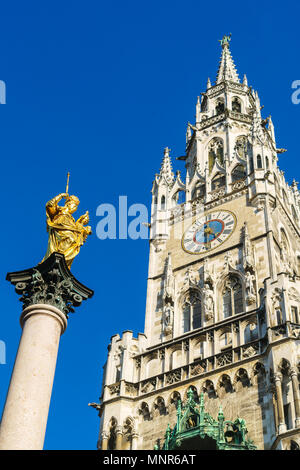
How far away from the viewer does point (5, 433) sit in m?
15.5

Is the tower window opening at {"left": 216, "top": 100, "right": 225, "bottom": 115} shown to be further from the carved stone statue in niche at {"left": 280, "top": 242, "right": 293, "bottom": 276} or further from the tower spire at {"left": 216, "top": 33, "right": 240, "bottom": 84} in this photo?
the carved stone statue in niche at {"left": 280, "top": 242, "right": 293, "bottom": 276}

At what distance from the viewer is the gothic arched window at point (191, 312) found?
35.6 m

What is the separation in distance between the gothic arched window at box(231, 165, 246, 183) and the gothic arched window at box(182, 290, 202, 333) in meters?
9.36

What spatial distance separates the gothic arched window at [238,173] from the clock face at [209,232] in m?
3.72

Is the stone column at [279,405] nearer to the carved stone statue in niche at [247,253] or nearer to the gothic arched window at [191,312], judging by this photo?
the gothic arched window at [191,312]

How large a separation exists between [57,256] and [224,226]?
69.5 feet

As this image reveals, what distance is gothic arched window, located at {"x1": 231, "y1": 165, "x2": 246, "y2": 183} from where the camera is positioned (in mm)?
43844

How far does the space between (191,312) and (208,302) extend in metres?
1.33

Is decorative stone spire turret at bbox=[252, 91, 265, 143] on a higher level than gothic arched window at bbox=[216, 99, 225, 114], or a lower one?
lower

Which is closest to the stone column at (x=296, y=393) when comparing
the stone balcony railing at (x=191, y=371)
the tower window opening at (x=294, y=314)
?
the stone balcony railing at (x=191, y=371)

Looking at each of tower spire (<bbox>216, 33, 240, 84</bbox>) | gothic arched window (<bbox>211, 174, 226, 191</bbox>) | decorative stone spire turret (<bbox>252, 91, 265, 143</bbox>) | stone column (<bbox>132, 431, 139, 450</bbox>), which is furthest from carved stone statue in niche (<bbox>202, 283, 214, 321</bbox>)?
tower spire (<bbox>216, 33, 240, 84</bbox>)
